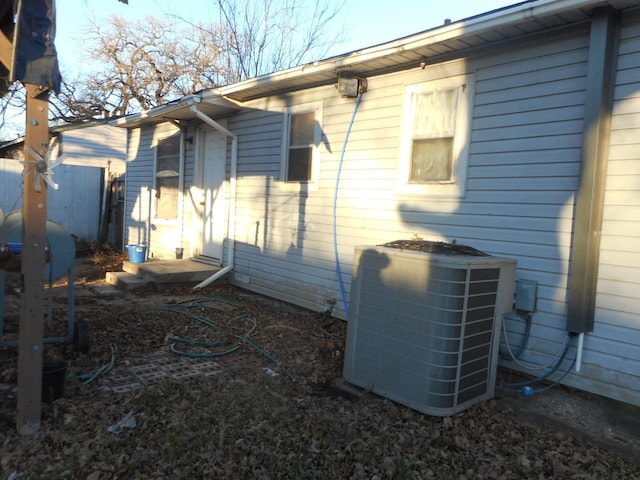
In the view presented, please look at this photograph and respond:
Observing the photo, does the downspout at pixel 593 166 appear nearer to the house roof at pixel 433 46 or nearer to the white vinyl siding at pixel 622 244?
the white vinyl siding at pixel 622 244

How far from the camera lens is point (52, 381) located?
325 centimetres

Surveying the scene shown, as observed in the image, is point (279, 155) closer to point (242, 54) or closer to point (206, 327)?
point (206, 327)

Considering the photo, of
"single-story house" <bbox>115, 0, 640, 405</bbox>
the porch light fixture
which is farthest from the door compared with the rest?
the porch light fixture

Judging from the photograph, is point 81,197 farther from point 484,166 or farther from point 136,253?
point 484,166

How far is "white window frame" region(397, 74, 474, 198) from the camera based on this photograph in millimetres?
4573

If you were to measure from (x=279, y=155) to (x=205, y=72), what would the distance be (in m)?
16.0

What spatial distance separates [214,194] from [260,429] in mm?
5690

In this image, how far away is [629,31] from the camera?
11.7 feet

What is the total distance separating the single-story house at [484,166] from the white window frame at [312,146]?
0.07ft

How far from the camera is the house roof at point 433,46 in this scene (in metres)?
3.69

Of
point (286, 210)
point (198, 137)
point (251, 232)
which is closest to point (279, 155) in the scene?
point (286, 210)

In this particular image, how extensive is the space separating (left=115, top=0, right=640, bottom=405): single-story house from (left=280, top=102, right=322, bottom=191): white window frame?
0.07 feet

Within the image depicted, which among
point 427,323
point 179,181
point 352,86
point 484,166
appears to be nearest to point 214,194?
point 179,181

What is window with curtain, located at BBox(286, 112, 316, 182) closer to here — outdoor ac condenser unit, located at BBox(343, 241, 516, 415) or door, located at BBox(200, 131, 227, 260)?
door, located at BBox(200, 131, 227, 260)
